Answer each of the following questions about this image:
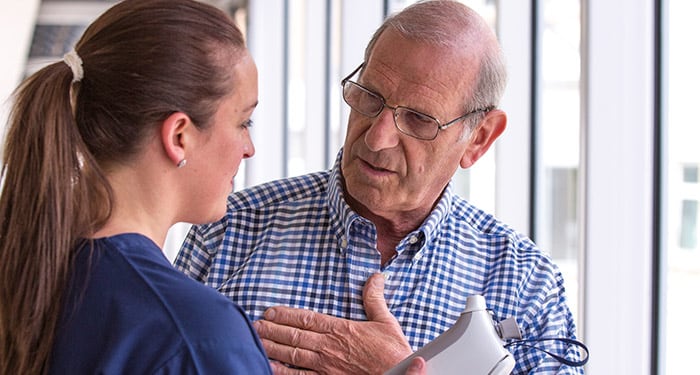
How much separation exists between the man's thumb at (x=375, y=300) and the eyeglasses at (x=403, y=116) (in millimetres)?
308

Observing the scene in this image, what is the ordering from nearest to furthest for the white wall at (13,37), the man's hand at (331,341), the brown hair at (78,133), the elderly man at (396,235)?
the brown hair at (78,133) → the man's hand at (331,341) → the elderly man at (396,235) → the white wall at (13,37)

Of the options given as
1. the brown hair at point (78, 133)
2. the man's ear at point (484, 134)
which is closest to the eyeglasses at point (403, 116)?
the man's ear at point (484, 134)

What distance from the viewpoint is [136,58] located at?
3.89ft

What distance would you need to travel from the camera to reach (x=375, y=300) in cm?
166

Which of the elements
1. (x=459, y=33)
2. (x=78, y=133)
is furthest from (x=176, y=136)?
(x=459, y=33)

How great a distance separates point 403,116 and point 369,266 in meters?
0.32

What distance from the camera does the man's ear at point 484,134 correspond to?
1887 millimetres

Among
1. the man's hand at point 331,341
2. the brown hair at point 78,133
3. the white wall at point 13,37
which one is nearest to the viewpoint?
the brown hair at point 78,133

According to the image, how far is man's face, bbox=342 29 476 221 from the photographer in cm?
174

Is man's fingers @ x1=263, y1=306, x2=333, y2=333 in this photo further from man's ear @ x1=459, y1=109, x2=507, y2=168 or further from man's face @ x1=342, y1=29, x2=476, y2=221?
man's ear @ x1=459, y1=109, x2=507, y2=168

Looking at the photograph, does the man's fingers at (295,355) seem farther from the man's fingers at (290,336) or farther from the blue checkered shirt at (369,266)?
the blue checkered shirt at (369,266)

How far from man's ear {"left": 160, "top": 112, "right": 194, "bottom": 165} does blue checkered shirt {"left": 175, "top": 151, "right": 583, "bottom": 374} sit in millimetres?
534

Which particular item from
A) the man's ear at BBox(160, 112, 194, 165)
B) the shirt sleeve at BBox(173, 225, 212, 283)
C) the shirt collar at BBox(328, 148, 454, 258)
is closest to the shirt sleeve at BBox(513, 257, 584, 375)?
the shirt collar at BBox(328, 148, 454, 258)

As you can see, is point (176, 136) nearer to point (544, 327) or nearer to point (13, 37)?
point (544, 327)
